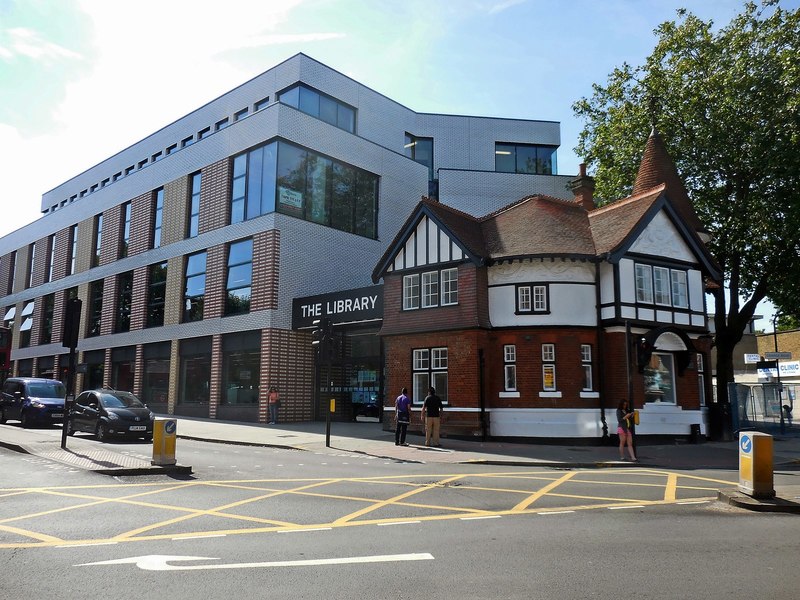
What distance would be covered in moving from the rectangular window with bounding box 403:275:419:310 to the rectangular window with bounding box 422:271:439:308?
0.38 m

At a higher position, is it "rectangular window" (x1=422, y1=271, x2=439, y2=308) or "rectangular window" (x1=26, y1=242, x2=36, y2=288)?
"rectangular window" (x1=26, y1=242, x2=36, y2=288)

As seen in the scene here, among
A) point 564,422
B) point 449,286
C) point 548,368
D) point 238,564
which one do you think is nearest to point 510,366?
point 548,368

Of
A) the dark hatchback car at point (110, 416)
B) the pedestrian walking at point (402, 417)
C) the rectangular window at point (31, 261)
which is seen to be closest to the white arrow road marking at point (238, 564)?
the pedestrian walking at point (402, 417)

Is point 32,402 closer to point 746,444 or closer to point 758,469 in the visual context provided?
point 746,444

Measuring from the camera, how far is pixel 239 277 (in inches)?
1142

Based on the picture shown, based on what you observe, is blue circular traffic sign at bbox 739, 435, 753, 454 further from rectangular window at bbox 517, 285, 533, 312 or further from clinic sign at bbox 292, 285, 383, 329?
clinic sign at bbox 292, 285, 383, 329

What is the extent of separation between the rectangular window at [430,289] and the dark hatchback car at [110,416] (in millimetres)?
9776

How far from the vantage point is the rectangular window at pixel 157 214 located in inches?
1373

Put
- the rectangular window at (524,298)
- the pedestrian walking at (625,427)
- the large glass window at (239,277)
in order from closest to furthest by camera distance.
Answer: the pedestrian walking at (625,427)
the rectangular window at (524,298)
the large glass window at (239,277)

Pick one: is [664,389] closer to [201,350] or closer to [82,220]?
[201,350]

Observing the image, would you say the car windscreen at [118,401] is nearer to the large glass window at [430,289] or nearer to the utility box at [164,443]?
the utility box at [164,443]

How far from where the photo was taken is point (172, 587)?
5242 mm

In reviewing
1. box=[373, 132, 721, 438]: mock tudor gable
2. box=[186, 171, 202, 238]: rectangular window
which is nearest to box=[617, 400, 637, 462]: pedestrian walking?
box=[373, 132, 721, 438]: mock tudor gable

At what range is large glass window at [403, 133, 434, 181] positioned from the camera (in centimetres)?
4003
